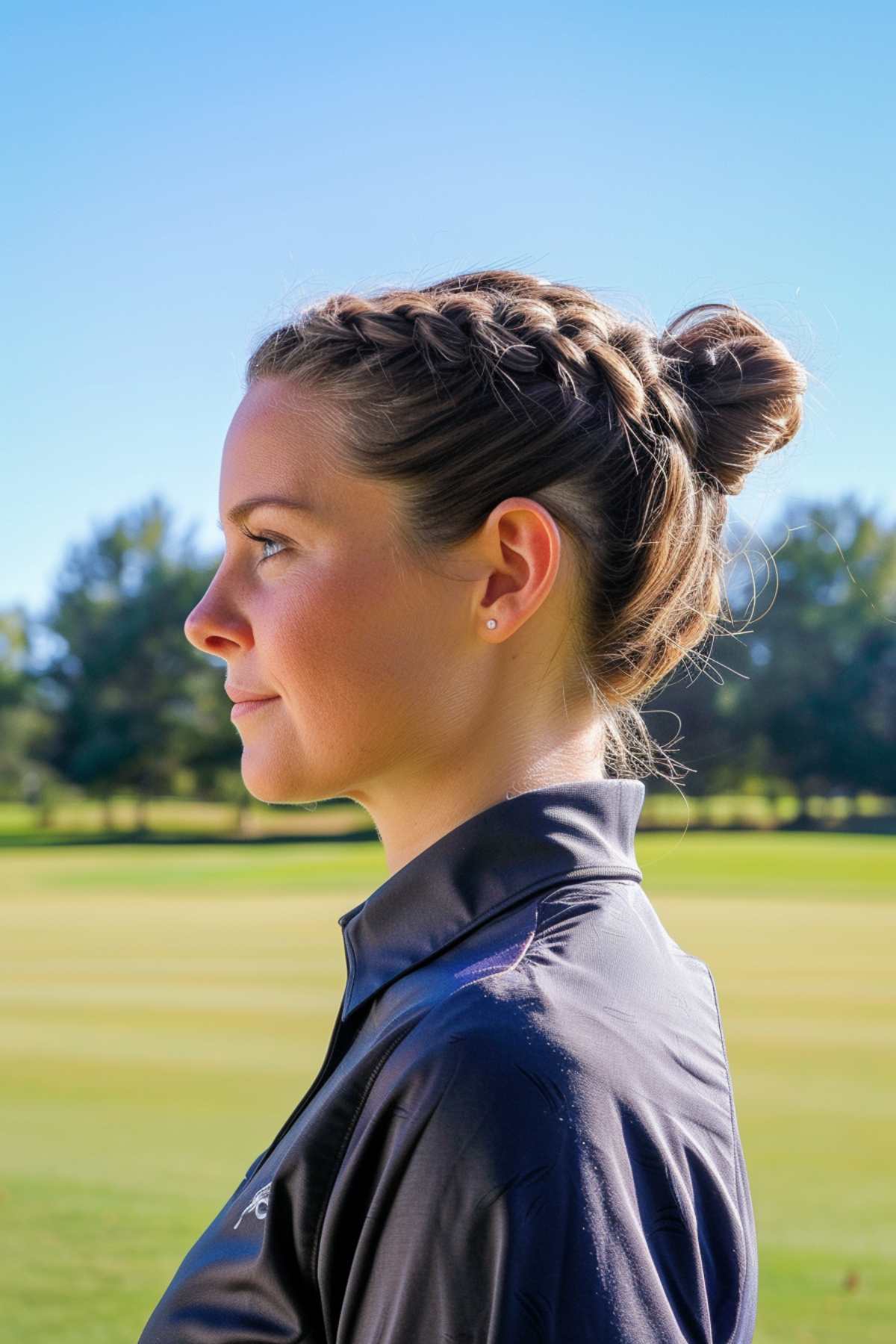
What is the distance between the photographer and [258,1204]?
3.76ft

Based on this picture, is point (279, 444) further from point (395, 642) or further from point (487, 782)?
point (487, 782)

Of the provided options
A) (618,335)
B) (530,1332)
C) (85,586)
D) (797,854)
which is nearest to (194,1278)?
(530,1332)

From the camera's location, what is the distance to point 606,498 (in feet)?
4.82

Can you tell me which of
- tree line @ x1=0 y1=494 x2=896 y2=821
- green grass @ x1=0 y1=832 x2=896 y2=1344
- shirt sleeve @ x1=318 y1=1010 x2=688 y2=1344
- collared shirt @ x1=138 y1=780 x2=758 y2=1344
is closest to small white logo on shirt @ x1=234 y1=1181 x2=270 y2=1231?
collared shirt @ x1=138 y1=780 x2=758 y2=1344

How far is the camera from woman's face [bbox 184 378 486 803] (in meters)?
1.40

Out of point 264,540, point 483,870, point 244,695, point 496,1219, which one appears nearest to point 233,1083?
point 244,695

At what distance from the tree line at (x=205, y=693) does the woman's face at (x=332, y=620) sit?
47.1 meters

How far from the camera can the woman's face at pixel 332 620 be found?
4.58 ft

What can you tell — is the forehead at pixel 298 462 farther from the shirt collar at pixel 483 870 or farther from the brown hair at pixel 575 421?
the shirt collar at pixel 483 870

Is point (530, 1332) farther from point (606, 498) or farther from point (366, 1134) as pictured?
point (606, 498)

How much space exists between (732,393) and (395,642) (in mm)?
563

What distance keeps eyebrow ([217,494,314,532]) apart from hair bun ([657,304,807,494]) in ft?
1.56

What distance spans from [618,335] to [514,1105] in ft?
3.15

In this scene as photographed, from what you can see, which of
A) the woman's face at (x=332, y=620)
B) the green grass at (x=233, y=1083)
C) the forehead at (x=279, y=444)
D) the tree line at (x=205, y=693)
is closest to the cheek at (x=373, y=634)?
the woman's face at (x=332, y=620)
